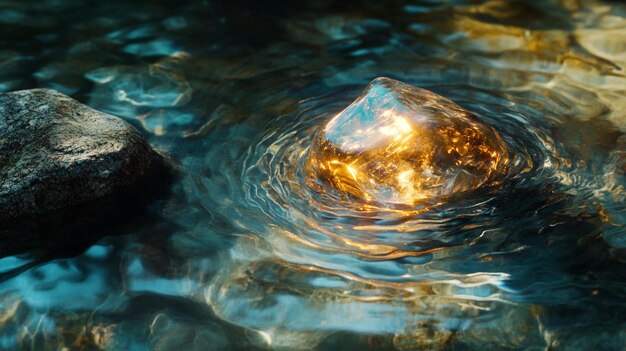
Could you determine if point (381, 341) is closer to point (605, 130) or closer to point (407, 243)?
point (407, 243)

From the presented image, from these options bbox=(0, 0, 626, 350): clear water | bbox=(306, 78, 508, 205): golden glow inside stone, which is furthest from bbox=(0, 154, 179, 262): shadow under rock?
bbox=(306, 78, 508, 205): golden glow inside stone

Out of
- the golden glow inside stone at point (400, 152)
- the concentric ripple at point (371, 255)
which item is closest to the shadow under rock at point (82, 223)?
the concentric ripple at point (371, 255)

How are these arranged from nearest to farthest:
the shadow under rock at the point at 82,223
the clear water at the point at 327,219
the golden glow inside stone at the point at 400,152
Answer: the clear water at the point at 327,219
the shadow under rock at the point at 82,223
the golden glow inside stone at the point at 400,152

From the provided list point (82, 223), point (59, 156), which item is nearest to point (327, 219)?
point (82, 223)

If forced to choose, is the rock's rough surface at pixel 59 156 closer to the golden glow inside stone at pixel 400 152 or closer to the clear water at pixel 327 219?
the clear water at pixel 327 219

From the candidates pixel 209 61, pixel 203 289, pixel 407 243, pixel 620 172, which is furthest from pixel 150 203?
pixel 620 172

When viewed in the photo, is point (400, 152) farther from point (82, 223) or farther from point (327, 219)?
point (82, 223)

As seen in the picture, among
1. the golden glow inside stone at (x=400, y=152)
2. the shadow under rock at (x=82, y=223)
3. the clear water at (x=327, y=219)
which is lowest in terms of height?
the shadow under rock at (x=82, y=223)
